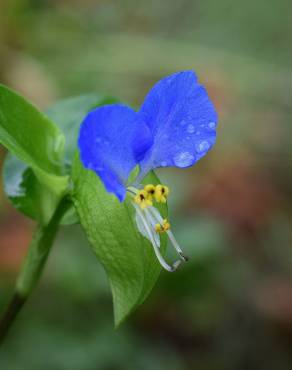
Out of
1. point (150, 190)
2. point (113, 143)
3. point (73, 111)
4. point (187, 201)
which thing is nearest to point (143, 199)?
point (150, 190)

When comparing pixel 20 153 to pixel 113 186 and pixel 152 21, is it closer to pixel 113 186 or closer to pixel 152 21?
pixel 113 186

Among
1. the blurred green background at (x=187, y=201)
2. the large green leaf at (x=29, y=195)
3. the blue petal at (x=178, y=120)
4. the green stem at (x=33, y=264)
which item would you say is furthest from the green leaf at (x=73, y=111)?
the blurred green background at (x=187, y=201)

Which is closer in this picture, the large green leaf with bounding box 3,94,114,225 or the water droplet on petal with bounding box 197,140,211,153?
the water droplet on petal with bounding box 197,140,211,153

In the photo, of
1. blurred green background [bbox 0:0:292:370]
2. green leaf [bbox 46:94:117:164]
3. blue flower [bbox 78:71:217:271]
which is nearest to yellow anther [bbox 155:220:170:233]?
blue flower [bbox 78:71:217:271]

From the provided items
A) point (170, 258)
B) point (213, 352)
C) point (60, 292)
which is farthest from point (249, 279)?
point (60, 292)

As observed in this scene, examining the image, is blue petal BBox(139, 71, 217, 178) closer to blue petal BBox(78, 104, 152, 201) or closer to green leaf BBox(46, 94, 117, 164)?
blue petal BBox(78, 104, 152, 201)

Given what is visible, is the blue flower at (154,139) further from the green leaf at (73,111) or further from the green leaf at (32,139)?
the green leaf at (73,111)

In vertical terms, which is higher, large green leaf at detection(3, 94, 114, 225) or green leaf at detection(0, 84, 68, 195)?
green leaf at detection(0, 84, 68, 195)
